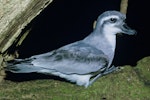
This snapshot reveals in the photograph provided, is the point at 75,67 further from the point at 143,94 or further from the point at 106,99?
the point at 143,94

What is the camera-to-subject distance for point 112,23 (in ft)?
15.8

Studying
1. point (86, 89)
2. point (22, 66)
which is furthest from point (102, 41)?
point (22, 66)

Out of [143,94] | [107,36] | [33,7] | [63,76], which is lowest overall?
[143,94]

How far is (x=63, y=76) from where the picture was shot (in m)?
4.73

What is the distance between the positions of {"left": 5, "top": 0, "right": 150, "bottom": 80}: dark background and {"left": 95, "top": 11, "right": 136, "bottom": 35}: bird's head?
1.61 m

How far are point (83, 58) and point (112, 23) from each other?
23.1 inches

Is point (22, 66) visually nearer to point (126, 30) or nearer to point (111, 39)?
point (111, 39)

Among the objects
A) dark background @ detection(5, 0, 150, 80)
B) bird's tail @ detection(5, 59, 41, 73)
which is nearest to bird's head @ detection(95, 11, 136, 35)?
bird's tail @ detection(5, 59, 41, 73)

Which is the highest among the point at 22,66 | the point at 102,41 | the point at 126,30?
the point at 126,30

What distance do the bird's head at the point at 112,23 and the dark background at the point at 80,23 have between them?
1.61 metres

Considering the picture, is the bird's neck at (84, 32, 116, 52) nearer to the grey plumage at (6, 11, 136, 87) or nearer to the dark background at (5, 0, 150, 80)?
the grey plumage at (6, 11, 136, 87)

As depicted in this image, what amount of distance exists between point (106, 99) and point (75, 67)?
52cm

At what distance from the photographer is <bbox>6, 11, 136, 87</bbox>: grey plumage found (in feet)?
14.9

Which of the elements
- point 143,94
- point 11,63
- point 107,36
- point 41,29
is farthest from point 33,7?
point 41,29
